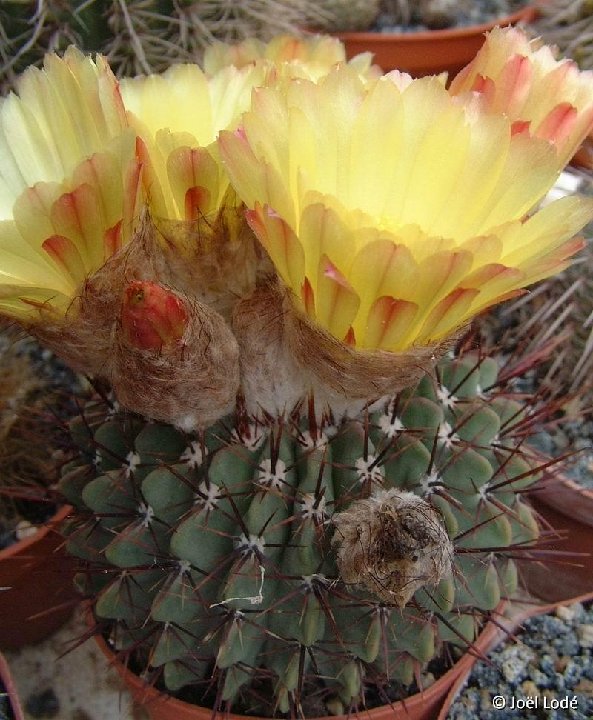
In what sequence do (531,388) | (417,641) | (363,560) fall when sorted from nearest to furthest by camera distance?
1. (363,560)
2. (417,641)
3. (531,388)

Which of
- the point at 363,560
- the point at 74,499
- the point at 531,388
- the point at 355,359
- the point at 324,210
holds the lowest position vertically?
the point at 531,388

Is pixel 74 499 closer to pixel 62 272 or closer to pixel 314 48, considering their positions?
pixel 62 272

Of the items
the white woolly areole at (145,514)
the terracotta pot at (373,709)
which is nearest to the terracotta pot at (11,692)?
the terracotta pot at (373,709)

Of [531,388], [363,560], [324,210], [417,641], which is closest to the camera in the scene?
[324,210]

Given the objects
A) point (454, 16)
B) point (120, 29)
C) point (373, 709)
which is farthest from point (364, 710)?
point (454, 16)

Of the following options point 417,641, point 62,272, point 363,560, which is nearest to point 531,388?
point 417,641

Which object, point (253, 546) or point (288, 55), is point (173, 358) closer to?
point (253, 546)
